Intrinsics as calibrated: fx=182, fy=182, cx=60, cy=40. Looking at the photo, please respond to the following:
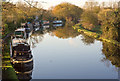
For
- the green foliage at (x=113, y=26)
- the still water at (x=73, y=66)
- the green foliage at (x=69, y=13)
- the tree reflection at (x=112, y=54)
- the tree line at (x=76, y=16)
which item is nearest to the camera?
the tree line at (x=76, y=16)

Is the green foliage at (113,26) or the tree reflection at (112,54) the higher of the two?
the green foliage at (113,26)

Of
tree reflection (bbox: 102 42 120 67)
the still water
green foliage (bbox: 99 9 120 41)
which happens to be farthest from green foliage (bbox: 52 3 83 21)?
the still water

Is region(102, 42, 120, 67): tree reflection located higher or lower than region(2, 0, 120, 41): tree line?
lower

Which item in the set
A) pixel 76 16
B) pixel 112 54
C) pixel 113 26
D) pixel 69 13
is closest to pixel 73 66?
pixel 112 54

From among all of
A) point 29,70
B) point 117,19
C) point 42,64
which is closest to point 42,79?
point 29,70

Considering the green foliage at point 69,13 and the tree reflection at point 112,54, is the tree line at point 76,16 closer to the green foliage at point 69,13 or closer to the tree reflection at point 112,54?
the green foliage at point 69,13

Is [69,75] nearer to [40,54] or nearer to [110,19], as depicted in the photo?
[40,54]

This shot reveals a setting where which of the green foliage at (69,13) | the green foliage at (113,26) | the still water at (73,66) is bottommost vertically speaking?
the still water at (73,66)

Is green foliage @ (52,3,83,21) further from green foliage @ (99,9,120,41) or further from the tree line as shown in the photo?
green foliage @ (99,9,120,41)

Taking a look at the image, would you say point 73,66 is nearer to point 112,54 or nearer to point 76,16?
point 112,54

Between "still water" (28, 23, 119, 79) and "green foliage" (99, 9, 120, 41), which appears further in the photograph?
"green foliage" (99, 9, 120, 41)

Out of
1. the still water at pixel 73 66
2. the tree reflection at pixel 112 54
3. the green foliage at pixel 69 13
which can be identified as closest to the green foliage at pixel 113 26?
the tree reflection at pixel 112 54

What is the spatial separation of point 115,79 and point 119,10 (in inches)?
760

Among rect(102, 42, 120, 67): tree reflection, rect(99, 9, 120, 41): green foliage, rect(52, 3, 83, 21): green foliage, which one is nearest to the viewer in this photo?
rect(102, 42, 120, 67): tree reflection
